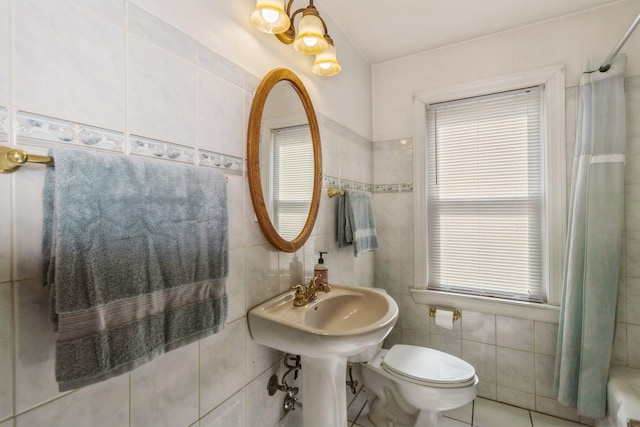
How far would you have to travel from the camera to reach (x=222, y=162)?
3.30ft

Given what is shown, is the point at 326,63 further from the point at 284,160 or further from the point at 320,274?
the point at 320,274

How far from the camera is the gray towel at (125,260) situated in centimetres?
55

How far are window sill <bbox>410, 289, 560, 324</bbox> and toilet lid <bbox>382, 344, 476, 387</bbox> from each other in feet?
1.37

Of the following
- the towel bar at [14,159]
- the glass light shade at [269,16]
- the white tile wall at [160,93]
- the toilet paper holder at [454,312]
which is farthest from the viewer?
the toilet paper holder at [454,312]

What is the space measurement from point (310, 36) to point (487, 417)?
7.63ft

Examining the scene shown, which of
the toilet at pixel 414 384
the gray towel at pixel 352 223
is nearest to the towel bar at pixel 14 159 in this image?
the gray towel at pixel 352 223

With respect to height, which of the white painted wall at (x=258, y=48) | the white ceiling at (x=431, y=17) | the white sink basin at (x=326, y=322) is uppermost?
the white ceiling at (x=431, y=17)

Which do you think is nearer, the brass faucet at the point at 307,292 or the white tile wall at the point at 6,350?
the white tile wall at the point at 6,350

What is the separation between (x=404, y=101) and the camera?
2160 mm

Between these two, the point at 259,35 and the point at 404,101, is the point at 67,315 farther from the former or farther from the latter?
the point at 404,101

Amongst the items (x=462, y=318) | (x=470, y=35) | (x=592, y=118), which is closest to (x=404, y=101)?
(x=470, y=35)

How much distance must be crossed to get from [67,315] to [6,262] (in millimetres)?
159

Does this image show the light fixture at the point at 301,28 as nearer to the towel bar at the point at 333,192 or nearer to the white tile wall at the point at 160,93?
the white tile wall at the point at 160,93

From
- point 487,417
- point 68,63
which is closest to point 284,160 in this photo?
point 68,63
